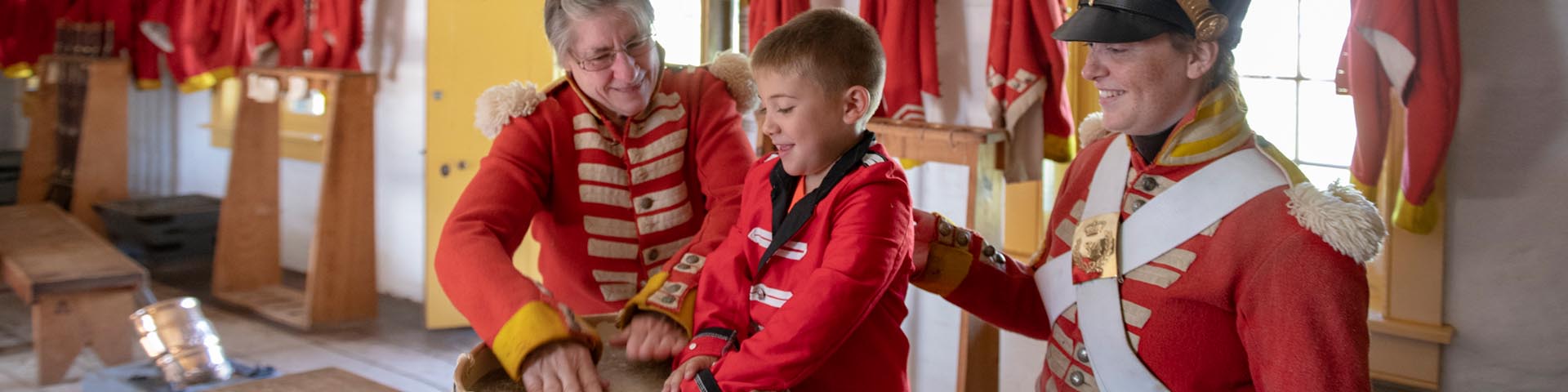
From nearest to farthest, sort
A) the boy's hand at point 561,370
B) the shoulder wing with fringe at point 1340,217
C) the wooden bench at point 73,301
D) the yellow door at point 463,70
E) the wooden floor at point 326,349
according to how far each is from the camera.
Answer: the shoulder wing with fringe at point 1340,217 → the boy's hand at point 561,370 → the wooden bench at point 73,301 → the wooden floor at point 326,349 → the yellow door at point 463,70

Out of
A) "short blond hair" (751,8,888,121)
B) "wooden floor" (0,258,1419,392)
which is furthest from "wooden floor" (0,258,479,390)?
"short blond hair" (751,8,888,121)

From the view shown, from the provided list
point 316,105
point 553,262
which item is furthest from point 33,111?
point 553,262

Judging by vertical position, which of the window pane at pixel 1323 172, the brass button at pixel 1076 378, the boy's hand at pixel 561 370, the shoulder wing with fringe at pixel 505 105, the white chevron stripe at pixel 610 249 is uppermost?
the shoulder wing with fringe at pixel 505 105

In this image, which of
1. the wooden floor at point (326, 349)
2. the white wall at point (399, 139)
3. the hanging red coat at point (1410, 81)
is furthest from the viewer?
the white wall at point (399, 139)

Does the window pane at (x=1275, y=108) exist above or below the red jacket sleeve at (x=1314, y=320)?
above

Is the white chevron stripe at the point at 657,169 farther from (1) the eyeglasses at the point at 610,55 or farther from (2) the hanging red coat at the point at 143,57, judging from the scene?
(2) the hanging red coat at the point at 143,57

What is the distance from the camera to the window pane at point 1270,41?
352 centimetres

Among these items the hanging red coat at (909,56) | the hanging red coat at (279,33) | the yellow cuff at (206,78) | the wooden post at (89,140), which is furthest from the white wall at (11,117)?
the hanging red coat at (909,56)

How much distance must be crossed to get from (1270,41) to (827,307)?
8.12 feet

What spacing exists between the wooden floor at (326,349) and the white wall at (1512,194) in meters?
3.42

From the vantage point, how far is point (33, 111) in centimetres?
749

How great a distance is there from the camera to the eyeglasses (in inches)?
77.5

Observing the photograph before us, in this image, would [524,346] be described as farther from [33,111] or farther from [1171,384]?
[33,111]

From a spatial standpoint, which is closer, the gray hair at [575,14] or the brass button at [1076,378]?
the brass button at [1076,378]
